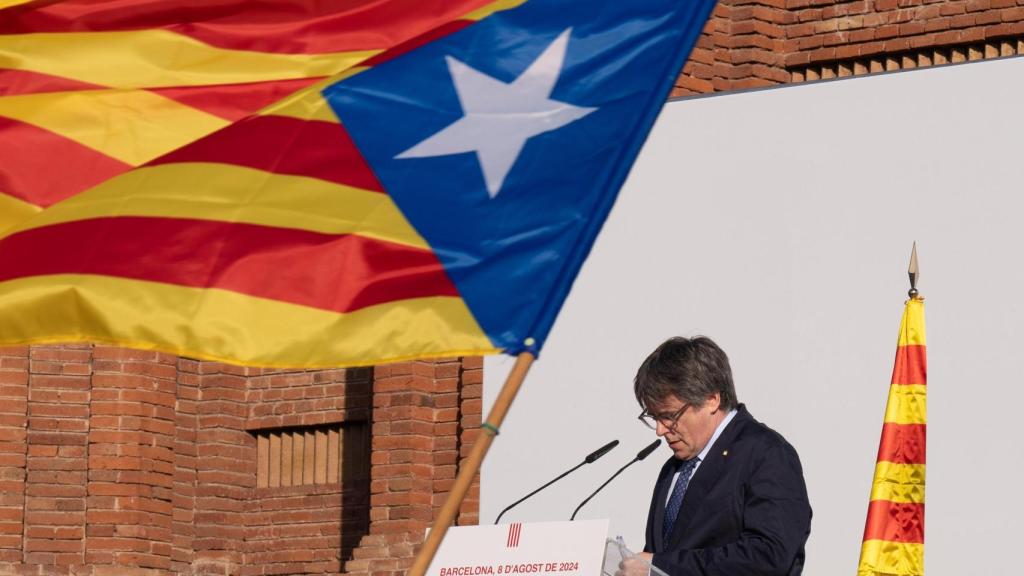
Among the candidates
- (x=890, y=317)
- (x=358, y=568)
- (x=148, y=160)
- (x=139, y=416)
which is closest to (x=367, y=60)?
(x=148, y=160)

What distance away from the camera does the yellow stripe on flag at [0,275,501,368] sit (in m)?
5.46

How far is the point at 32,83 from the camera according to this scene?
20.4 feet

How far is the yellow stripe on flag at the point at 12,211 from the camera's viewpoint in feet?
19.6

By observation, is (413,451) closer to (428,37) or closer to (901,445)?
(901,445)

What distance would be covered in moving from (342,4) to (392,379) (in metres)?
7.80

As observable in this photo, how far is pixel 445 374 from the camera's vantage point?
538 inches

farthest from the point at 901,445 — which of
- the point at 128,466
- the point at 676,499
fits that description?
the point at 128,466

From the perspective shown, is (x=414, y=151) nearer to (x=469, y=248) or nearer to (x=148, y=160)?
(x=469, y=248)

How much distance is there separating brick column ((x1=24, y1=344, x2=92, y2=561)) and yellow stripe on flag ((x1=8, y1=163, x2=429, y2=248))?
28.0 feet

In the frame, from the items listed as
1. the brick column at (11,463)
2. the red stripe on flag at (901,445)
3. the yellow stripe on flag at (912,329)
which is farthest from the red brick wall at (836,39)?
the red stripe on flag at (901,445)

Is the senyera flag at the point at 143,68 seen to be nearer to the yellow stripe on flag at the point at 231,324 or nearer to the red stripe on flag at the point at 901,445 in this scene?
the yellow stripe on flag at the point at 231,324

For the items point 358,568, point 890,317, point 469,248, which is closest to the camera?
point 469,248

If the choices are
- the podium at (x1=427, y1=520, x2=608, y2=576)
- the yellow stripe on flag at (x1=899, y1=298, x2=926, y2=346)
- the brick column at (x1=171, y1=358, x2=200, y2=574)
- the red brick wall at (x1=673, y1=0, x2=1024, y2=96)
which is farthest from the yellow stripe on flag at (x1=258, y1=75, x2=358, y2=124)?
the brick column at (x1=171, y1=358, x2=200, y2=574)

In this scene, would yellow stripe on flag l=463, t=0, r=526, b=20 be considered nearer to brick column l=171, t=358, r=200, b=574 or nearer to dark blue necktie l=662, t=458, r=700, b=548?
dark blue necktie l=662, t=458, r=700, b=548
